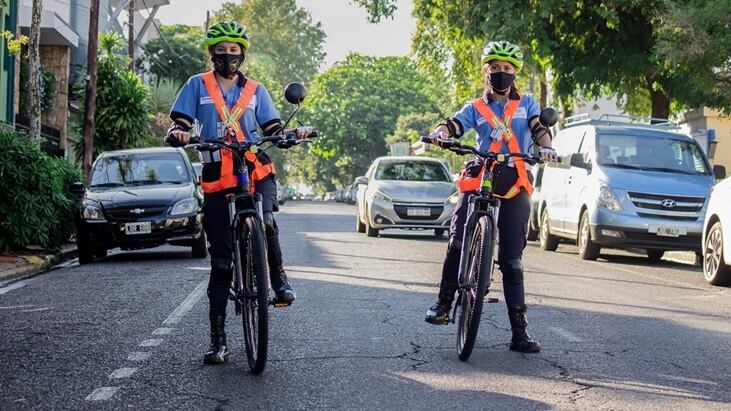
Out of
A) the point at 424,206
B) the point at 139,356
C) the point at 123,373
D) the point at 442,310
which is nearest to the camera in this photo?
the point at 123,373

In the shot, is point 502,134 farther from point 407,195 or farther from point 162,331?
point 407,195

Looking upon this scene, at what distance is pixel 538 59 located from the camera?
28.9m

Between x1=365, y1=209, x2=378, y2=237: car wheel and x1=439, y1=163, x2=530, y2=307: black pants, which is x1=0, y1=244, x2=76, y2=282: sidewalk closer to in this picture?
x1=365, y1=209, x2=378, y2=237: car wheel

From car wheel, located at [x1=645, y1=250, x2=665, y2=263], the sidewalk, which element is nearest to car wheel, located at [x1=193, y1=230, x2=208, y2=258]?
the sidewalk

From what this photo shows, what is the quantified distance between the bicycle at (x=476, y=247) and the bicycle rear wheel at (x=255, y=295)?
133 cm

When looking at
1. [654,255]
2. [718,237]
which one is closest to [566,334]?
[718,237]

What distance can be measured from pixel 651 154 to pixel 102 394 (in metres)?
13.2

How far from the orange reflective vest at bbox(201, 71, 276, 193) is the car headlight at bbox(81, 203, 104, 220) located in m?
8.94

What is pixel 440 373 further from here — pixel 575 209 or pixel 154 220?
pixel 575 209

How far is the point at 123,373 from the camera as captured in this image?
23.7 feet

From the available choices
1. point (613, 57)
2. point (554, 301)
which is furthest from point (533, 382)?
point (613, 57)

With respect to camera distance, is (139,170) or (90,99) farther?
(90,99)

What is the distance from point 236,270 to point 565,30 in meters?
22.7

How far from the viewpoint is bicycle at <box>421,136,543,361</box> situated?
25.1ft
